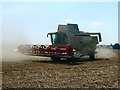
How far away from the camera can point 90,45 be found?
18.7 m

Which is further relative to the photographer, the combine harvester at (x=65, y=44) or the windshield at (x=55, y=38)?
the windshield at (x=55, y=38)

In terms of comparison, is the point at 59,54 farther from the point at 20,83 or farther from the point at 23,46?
the point at 20,83

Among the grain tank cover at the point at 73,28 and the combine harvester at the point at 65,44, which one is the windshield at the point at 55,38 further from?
the grain tank cover at the point at 73,28

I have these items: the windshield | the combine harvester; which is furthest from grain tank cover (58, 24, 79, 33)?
the windshield

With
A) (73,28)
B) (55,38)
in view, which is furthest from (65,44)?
(73,28)

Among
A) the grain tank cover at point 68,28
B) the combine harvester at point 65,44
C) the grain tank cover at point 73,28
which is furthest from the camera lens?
the grain tank cover at point 73,28

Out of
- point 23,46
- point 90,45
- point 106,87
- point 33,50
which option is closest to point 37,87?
point 106,87

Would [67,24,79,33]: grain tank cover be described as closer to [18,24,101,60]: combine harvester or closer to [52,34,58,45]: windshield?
[18,24,101,60]: combine harvester

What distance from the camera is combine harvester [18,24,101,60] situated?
15.7m

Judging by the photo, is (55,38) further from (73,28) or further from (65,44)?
(73,28)

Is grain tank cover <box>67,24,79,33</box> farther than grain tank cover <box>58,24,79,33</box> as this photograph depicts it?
Yes

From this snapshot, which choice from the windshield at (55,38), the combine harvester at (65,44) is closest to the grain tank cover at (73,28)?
the combine harvester at (65,44)

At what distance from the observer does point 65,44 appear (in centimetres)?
1688

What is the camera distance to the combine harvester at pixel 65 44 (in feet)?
51.6
